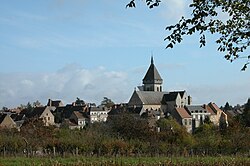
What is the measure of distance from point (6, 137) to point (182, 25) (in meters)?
42.1

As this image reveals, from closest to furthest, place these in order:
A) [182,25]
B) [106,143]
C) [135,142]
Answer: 1. [182,25]
2. [106,143]
3. [135,142]

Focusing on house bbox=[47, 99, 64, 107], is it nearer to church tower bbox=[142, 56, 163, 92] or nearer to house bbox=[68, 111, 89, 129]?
church tower bbox=[142, 56, 163, 92]

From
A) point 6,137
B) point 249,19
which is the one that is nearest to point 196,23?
point 249,19

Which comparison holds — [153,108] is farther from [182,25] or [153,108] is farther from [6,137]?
[182,25]

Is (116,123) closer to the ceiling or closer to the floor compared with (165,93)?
closer to the floor

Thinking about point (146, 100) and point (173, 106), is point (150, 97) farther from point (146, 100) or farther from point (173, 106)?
point (173, 106)

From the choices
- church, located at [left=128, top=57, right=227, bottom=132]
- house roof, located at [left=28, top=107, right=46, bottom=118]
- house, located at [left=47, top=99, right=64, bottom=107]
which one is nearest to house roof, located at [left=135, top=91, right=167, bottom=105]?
church, located at [left=128, top=57, right=227, bottom=132]

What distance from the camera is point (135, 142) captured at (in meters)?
48.3

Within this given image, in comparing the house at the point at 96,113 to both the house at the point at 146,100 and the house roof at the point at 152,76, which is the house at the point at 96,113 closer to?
the house at the point at 146,100

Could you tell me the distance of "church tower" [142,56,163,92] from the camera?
140875 mm

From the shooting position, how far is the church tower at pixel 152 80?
462 feet

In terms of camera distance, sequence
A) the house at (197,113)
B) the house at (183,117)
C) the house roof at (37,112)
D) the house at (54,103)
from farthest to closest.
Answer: the house at (54,103) → the house at (197,113) → the house at (183,117) → the house roof at (37,112)

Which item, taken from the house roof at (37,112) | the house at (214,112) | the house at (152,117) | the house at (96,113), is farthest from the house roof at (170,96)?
the house roof at (37,112)

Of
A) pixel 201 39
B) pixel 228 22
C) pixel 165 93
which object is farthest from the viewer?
pixel 165 93
